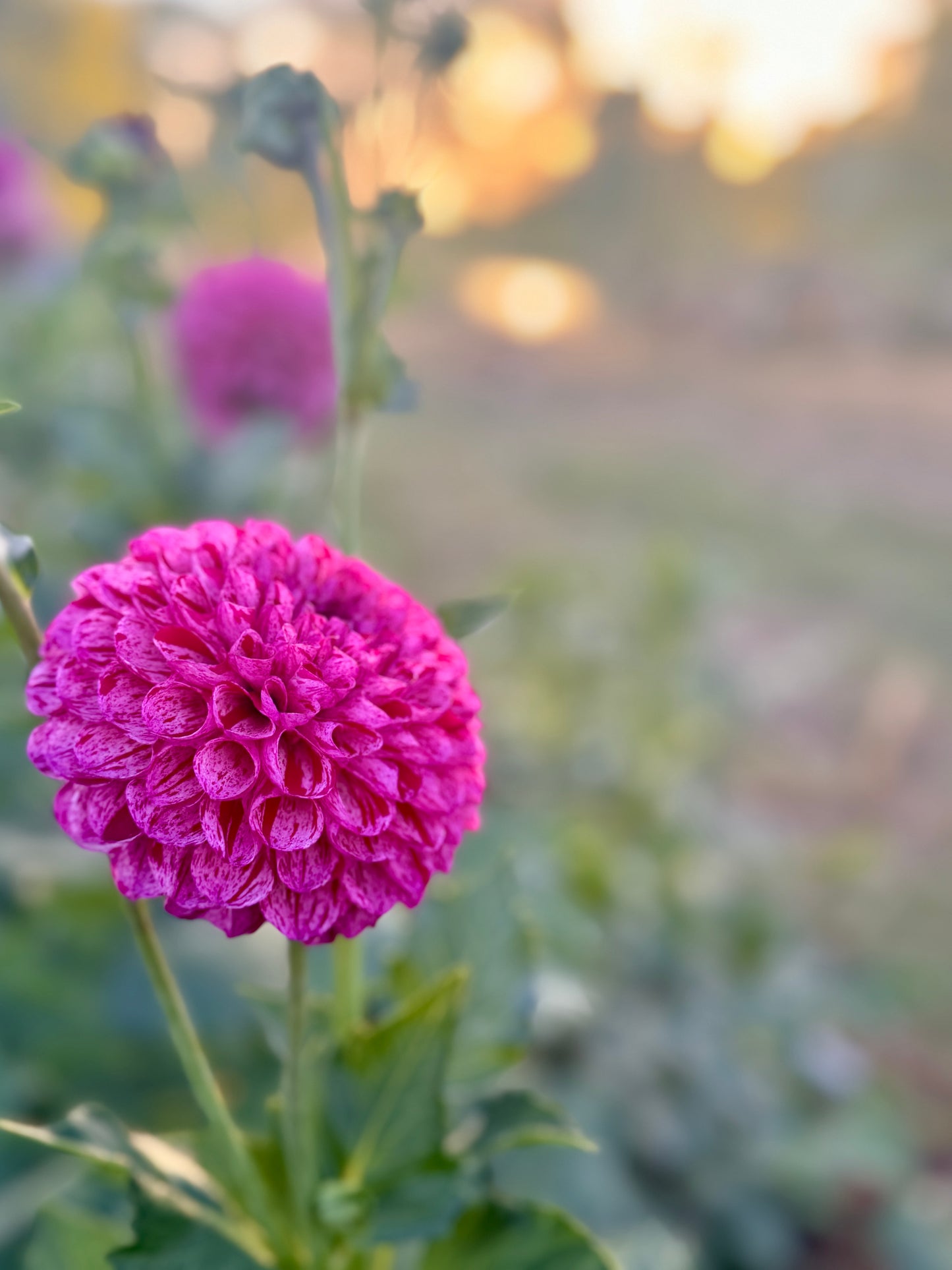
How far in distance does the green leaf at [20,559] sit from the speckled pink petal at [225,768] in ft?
0.31

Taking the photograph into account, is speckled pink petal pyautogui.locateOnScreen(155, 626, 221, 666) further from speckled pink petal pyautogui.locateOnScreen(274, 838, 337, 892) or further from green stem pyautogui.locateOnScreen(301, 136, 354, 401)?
green stem pyautogui.locateOnScreen(301, 136, 354, 401)

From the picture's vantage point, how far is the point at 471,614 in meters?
0.50

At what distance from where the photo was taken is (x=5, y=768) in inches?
40.6

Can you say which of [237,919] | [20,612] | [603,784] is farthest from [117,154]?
[603,784]

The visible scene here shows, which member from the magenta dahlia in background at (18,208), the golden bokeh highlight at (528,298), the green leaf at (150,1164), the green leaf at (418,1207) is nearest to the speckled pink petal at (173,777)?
the green leaf at (150,1164)

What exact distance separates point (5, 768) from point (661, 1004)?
784mm

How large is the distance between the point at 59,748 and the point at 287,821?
0.08 m

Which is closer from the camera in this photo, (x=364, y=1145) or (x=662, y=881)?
(x=364, y=1145)

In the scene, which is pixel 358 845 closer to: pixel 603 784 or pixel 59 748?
pixel 59 748

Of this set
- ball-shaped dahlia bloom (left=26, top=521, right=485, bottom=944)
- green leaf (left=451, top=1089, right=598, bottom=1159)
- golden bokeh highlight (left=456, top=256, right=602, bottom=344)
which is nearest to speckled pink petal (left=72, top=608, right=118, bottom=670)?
ball-shaped dahlia bloom (left=26, top=521, right=485, bottom=944)

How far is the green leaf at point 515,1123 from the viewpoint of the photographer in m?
0.53

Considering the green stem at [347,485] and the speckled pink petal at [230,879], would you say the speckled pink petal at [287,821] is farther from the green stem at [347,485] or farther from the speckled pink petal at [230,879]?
the green stem at [347,485]

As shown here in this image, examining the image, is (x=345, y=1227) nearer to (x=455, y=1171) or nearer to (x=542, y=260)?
(x=455, y=1171)

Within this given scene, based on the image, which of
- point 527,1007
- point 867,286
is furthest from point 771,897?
point 867,286
